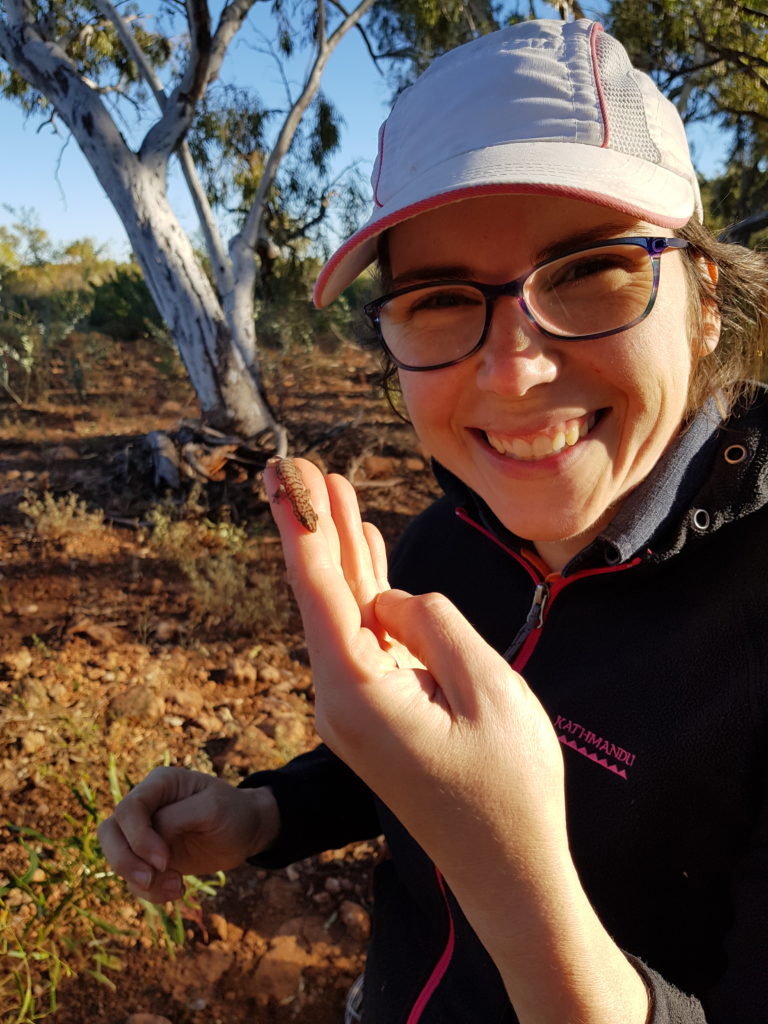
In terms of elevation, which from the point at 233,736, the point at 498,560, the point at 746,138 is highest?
the point at 746,138

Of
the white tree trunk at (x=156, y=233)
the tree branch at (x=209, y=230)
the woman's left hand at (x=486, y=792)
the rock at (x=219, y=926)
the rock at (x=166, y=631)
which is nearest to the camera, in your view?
the woman's left hand at (x=486, y=792)

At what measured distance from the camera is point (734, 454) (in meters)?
1.29

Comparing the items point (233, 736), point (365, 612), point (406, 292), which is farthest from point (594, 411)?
point (233, 736)

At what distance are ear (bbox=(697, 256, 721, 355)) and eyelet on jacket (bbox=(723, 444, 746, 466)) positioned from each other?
236 millimetres

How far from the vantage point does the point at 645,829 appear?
1.21 metres

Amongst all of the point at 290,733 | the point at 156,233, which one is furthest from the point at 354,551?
the point at 156,233

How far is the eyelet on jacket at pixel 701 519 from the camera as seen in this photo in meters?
1.23

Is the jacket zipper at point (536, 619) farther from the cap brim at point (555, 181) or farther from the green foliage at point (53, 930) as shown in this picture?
the green foliage at point (53, 930)

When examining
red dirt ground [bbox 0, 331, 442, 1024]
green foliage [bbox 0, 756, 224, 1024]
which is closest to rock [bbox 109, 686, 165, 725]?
red dirt ground [bbox 0, 331, 442, 1024]

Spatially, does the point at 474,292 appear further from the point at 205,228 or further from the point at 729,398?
the point at 205,228

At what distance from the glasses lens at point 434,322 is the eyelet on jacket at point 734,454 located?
520 millimetres

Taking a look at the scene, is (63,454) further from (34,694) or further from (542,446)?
(542,446)

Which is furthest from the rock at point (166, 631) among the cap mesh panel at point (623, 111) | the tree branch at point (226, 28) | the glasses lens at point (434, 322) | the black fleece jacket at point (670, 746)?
the tree branch at point (226, 28)

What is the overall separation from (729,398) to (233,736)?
101 inches
